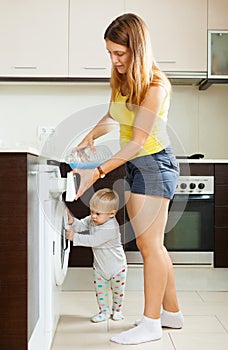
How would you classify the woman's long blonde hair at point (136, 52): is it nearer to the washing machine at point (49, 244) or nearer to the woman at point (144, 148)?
the woman at point (144, 148)

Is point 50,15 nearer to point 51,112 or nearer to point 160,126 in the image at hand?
point 51,112

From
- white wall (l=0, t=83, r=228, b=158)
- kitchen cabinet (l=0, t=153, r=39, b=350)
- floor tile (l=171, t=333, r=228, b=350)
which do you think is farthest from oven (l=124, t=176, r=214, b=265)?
kitchen cabinet (l=0, t=153, r=39, b=350)

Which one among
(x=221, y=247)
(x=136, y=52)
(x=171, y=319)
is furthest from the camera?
(x=221, y=247)

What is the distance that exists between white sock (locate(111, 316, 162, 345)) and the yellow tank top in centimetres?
71

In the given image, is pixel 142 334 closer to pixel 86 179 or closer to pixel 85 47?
pixel 86 179

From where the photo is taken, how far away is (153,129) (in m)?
2.55

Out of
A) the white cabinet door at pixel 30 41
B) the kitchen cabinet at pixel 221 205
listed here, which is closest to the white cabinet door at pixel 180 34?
the white cabinet door at pixel 30 41

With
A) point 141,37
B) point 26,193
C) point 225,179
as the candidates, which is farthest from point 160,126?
point 225,179

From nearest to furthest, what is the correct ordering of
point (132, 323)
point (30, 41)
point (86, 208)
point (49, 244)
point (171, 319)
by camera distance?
1. point (49, 244)
2. point (171, 319)
3. point (132, 323)
4. point (86, 208)
5. point (30, 41)

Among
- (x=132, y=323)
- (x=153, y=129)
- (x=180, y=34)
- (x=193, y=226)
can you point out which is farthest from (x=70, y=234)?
(x=180, y=34)

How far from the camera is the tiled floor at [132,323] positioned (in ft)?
8.36

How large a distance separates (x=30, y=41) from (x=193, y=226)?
5.20 feet

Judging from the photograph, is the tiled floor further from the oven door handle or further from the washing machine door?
the oven door handle

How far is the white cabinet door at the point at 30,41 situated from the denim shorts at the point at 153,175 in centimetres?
158
